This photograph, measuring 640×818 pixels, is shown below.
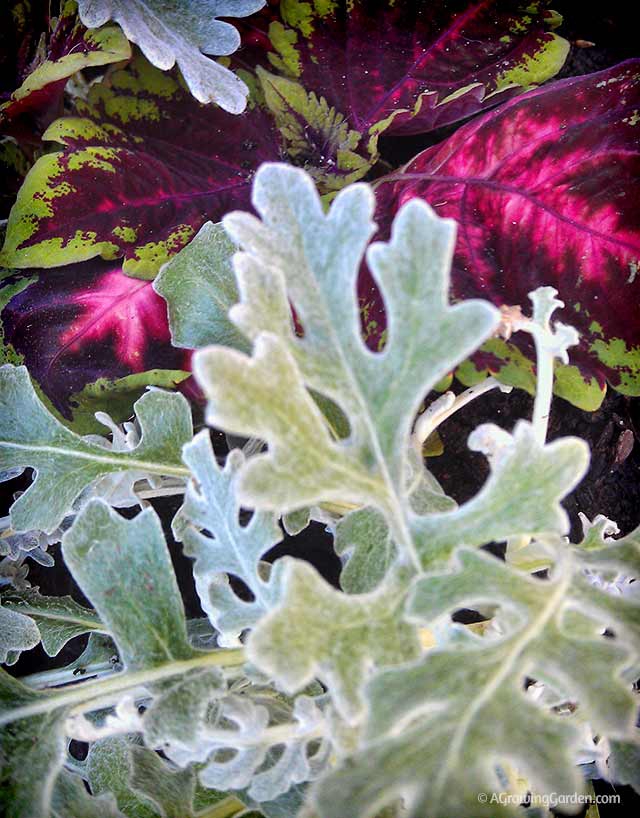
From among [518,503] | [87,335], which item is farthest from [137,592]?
[87,335]

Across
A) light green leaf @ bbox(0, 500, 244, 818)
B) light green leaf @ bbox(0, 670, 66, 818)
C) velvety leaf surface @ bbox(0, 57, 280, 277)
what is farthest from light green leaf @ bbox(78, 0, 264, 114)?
light green leaf @ bbox(0, 670, 66, 818)

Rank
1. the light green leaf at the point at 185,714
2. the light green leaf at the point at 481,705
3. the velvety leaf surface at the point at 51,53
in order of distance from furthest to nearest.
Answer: the velvety leaf surface at the point at 51,53 < the light green leaf at the point at 185,714 < the light green leaf at the point at 481,705

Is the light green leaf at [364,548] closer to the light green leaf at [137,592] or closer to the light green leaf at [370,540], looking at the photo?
the light green leaf at [370,540]

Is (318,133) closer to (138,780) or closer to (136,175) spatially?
(136,175)

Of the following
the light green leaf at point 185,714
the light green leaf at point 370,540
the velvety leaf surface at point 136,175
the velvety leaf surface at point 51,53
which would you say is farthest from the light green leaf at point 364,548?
the velvety leaf surface at point 51,53

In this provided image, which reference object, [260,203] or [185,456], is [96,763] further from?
[260,203]

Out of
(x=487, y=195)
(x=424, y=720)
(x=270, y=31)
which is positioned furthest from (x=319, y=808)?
(x=270, y=31)

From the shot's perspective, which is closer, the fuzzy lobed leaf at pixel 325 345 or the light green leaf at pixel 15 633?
the fuzzy lobed leaf at pixel 325 345

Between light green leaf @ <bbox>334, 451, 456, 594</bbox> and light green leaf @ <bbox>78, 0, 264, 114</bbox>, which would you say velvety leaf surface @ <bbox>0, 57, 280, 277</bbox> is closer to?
light green leaf @ <bbox>78, 0, 264, 114</bbox>
